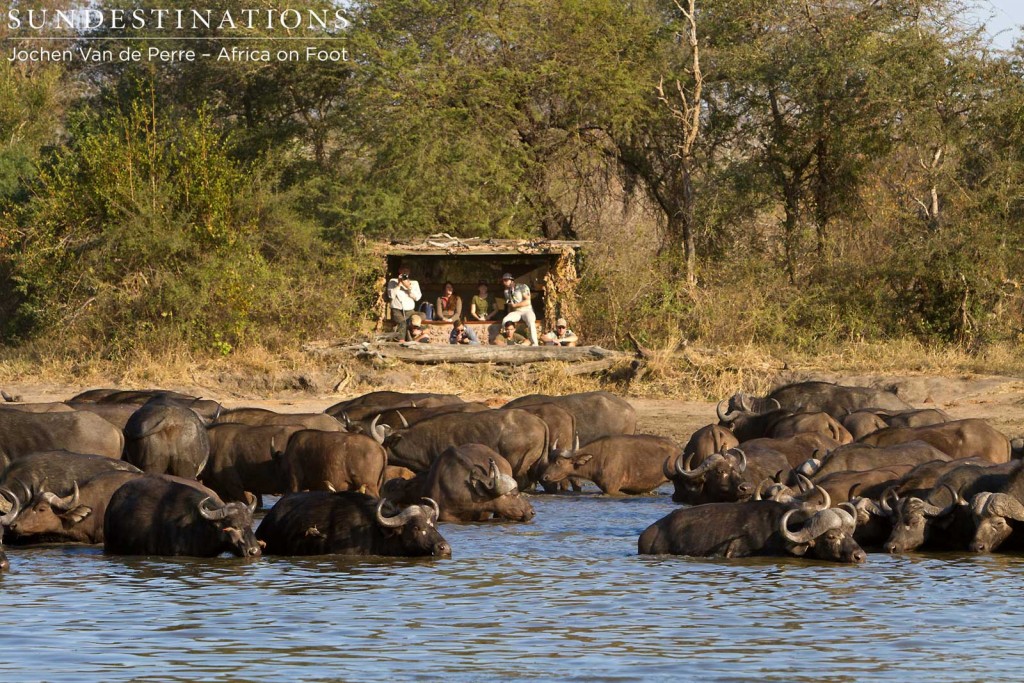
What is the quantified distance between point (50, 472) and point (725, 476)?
5929 millimetres

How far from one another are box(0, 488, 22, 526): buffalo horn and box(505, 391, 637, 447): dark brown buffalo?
23.0ft

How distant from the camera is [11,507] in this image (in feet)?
38.4

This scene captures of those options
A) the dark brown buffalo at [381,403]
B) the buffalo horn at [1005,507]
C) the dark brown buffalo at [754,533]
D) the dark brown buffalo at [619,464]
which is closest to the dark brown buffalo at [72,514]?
the dark brown buffalo at [754,533]

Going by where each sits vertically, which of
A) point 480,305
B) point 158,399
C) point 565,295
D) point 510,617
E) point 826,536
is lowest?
point 510,617

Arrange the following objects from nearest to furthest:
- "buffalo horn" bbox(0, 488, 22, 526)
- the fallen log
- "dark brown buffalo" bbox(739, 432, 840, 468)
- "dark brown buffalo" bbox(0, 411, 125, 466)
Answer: "buffalo horn" bbox(0, 488, 22, 526) → "dark brown buffalo" bbox(0, 411, 125, 466) → "dark brown buffalo" bbox(739, 432, 840, 468) → the fallen log

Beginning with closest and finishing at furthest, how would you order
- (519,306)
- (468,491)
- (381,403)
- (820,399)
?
(468,491) < (381,403) < (820,399) < (519,306)

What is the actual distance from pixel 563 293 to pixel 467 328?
194cm

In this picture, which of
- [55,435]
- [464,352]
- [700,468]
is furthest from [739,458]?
[464,352]

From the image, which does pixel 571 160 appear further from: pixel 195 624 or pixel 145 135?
pixel 195 624

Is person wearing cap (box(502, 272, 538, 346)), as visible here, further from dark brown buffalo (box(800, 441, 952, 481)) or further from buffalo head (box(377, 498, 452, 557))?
buffalo head (box(377, 498, 452, 557))

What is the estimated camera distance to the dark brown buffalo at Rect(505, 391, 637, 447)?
58.2 ft

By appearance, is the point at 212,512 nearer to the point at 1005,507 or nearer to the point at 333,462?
the point at 333,462

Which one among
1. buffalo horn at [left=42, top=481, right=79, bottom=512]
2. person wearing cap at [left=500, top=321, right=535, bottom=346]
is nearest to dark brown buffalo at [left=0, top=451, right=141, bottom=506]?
buffalo horn at [left=42, top=481, right=79, bottom=512]

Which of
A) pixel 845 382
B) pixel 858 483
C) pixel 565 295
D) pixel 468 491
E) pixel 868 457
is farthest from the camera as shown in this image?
pixel 565 295
